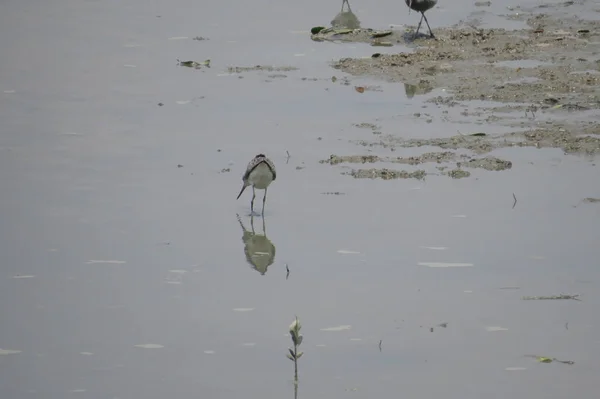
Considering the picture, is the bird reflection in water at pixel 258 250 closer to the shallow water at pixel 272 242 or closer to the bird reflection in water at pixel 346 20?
the shallow water at pixel 272 242

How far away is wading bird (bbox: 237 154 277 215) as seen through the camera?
31.8ft

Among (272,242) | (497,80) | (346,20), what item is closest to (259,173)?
→ (272,242)

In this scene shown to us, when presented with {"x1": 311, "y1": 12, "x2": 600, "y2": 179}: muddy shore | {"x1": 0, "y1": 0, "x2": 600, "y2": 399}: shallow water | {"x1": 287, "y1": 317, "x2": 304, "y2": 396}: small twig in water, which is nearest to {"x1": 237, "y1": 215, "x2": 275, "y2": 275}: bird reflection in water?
{"x1": 0, "y1": 0, "x2": 600, "y2": 399}: shallow water

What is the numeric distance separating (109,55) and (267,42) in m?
2.29

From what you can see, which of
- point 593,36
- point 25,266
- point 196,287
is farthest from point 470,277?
point 593,36

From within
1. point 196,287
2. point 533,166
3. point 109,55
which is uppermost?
point 109,55

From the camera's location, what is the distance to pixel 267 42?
624 inches

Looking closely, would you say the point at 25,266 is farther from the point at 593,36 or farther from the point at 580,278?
the point at 593,36

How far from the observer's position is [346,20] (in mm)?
16953

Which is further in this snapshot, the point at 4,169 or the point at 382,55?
the point at 382,55

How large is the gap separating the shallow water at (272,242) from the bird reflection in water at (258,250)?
0.07 m

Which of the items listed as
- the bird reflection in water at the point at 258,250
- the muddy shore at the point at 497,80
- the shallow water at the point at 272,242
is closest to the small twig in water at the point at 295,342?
the shallow water at the point at 272,242

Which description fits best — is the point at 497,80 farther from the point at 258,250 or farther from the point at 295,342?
the point at 295,342

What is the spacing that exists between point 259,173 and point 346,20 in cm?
771
